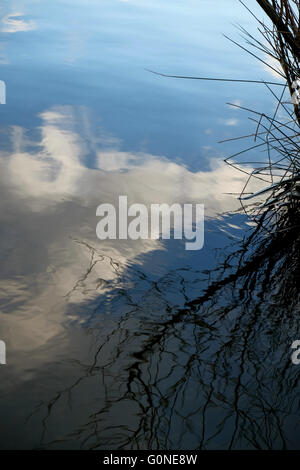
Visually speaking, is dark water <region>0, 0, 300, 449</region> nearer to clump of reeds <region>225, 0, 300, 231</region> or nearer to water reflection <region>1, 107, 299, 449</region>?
water reflection <region>1, 107, 299, 449</region>

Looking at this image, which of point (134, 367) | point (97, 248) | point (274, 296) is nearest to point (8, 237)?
point (97, 248)

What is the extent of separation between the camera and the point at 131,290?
4.80ft

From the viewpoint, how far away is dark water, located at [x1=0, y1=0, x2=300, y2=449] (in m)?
1.07

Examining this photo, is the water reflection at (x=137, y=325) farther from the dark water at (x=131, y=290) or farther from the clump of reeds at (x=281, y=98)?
the clump of reeds at (x=281, y=98)

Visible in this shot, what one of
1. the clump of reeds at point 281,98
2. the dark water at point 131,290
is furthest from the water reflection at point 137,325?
the clump of reeds at point 281,98

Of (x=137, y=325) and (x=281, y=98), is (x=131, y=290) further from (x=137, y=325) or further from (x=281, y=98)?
(x=281, y=98)

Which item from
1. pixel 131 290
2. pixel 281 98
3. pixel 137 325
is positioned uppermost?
pixel 281 98

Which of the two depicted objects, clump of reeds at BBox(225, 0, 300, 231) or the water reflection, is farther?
clump of reeds at BBox(225, 0, 300, 231)

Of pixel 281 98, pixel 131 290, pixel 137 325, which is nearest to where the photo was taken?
pixel 137 325

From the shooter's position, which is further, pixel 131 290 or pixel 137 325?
pixel 131 290

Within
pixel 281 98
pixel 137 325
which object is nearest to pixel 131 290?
pixel 137 325

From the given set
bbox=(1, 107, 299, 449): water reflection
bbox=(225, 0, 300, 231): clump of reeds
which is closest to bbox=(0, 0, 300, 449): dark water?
bbox=(1, 107, 299, 449): water reflection

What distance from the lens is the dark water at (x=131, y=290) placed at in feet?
3.52

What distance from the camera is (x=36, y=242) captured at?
163cm
